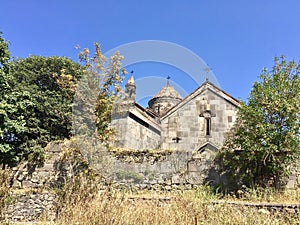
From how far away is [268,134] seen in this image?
26.0ft

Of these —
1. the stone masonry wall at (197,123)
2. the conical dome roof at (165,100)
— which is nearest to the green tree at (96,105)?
the stone masonry wall at (197,123)

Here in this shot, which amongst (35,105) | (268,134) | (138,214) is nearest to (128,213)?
(138,214)

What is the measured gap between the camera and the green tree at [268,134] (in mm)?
7855

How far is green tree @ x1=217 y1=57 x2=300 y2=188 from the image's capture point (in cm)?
786

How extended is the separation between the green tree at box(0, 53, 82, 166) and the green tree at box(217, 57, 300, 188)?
643cm

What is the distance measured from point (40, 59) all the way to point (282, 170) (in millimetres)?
10336

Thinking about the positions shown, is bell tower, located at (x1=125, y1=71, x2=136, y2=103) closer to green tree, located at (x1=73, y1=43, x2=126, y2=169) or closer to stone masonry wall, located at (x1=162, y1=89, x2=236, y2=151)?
stone masonry wall, located at (x1=162, y1=89, x2=236, y2=151)

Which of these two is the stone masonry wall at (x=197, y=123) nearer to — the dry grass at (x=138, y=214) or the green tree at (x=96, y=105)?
the green tree at (x=96, y=105)

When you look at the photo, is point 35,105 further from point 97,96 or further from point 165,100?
point 165,100

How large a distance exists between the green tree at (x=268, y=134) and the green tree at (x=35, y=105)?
6.43 meters

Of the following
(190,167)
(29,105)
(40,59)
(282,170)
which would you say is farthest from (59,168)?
(282,170)

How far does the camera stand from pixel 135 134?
1446 cm

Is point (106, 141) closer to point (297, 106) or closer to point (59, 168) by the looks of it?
point (59, 168)

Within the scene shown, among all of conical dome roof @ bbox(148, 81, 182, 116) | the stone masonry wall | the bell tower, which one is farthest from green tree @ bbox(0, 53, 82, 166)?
conical dome roof @ bbox(148, 81, 182, 116)
